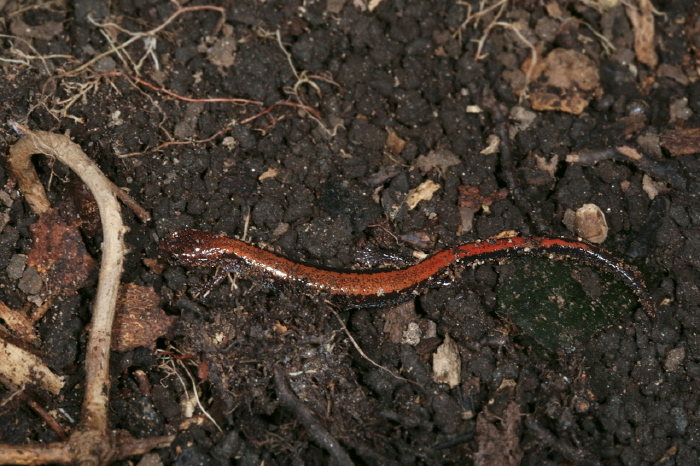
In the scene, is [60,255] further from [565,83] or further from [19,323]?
[565,83]

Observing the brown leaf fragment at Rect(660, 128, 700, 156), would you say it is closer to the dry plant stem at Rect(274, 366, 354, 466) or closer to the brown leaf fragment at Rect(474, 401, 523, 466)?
the brown leaf fragment at Rect(474, 401, 523, 466)

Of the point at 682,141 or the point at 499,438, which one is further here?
the point at 682,141

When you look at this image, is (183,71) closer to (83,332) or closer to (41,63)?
(41,63)

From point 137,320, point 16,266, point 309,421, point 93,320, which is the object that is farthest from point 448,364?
point 16,266

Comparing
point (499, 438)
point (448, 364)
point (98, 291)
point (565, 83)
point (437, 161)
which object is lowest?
point (499, 438)

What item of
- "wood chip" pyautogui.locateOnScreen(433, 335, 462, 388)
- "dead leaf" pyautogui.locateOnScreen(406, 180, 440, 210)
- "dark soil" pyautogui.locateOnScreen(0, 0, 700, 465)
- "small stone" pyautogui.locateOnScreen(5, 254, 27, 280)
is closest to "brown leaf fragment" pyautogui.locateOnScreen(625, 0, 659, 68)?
"dark soil" pyautogui.locateOnScreen(0, 0, 700, 465)

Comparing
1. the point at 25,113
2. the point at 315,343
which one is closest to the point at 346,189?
the point at 315,343

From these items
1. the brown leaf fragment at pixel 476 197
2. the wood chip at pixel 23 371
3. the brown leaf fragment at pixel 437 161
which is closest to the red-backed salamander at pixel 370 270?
the brown leaf fragment at pixel 476 197
